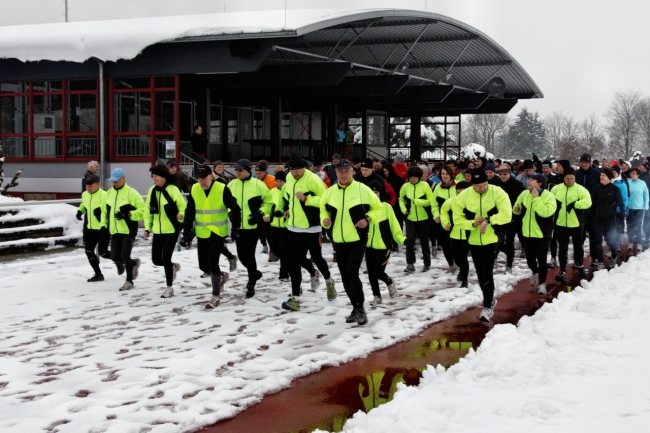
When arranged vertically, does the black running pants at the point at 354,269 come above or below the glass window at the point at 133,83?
below

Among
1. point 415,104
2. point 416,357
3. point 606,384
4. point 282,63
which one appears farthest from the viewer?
point 415,104

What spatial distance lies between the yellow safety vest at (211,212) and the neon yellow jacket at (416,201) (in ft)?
13.4

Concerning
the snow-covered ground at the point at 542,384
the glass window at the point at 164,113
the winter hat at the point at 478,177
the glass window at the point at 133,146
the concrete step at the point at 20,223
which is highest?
the glass window at the point at 164,113

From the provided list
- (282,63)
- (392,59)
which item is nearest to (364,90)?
(392,59)

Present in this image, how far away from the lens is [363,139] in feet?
127

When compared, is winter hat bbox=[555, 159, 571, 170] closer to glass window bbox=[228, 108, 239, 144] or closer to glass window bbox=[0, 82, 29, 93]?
glass window bbox=[0, 82, 29, 93]

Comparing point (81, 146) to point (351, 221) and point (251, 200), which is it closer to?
point (251, 200)

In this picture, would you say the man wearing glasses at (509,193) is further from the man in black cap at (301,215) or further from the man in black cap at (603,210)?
the man in black cap at (301,215)

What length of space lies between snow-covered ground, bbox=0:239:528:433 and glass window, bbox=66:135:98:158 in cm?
1141

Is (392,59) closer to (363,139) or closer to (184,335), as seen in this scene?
(363,139)

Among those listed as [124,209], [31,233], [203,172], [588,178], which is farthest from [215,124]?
[203,172]

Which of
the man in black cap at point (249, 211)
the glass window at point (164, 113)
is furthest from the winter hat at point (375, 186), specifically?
the glass window at point (164, 113)

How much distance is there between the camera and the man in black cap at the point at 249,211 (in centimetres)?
1066

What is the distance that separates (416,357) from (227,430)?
8.30 feet
